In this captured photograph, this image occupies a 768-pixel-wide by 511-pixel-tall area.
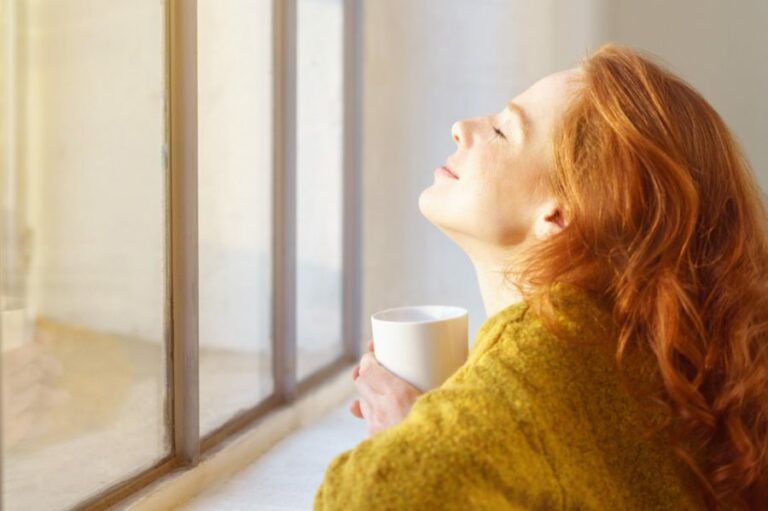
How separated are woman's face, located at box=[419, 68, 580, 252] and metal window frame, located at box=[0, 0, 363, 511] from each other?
0.34m

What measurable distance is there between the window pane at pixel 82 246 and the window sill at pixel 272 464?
6cm

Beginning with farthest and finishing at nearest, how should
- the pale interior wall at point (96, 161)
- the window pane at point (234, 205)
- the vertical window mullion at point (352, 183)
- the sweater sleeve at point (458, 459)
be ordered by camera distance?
the vertical window mullion at point (352, 183) → the window pane at point (234, 205) → the pale interior wall at point (96, 161) → the sweater sleeve at point (458, 459)

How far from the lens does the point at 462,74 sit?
1751 millimetres

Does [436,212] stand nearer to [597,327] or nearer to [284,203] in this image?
[597,327]

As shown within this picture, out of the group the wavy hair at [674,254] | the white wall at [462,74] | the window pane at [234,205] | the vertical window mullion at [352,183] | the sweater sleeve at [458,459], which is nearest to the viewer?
the sweater sleeve at [458,459]

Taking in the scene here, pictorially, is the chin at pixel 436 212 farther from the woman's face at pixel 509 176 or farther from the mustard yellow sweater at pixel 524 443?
the mustard yellow sweater at pixel 524 443

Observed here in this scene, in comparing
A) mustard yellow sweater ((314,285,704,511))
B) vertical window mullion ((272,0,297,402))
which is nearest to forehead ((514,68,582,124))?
mustard yellow sweater ((314,285,704,511))

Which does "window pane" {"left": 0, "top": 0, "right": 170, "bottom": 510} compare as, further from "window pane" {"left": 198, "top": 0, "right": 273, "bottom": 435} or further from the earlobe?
the earlobe

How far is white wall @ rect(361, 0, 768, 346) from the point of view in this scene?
161 centimetres

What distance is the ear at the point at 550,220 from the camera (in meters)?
1.03

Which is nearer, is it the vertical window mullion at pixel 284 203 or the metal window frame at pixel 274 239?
the metal window frame at pixel 274 239

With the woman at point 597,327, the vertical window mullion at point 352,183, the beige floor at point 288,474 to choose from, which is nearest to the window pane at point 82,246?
the beige floor at point 288,474

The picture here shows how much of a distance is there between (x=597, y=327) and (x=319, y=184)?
919 mm

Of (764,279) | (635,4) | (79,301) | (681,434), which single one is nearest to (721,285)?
(764,279)
